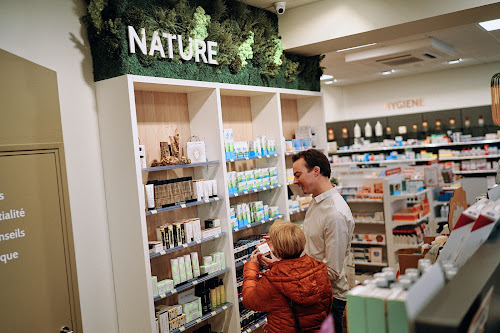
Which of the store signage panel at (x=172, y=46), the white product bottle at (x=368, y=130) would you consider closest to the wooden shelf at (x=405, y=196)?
the store signage panel at (x=172, y=46)

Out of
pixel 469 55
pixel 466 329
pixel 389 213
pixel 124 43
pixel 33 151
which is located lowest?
pixel 389 213

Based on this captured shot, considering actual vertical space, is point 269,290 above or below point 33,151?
below

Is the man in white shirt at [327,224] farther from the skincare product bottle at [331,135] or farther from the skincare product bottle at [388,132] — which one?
the skincare product bottle at [331,135]

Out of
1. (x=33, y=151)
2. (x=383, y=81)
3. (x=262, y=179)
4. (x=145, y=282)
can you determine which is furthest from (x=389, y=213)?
(x=383, y=81)

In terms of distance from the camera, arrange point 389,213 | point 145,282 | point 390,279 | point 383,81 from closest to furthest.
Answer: point 390,279 < point 145,282 < point 389,213 < point 383,81

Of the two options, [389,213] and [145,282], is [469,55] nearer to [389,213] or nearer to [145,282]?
[389,213]

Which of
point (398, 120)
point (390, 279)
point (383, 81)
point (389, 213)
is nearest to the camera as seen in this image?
point (390, 279)

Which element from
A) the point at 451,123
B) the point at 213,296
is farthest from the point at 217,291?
the point at 451,123

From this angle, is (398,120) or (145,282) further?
(398,120)

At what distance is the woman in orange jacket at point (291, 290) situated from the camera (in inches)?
98.8

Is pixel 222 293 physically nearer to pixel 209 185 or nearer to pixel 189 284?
pixel 189 284

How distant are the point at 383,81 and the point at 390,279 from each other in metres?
12.8

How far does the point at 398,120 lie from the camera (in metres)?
12.6

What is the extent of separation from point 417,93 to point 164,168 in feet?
35.5
